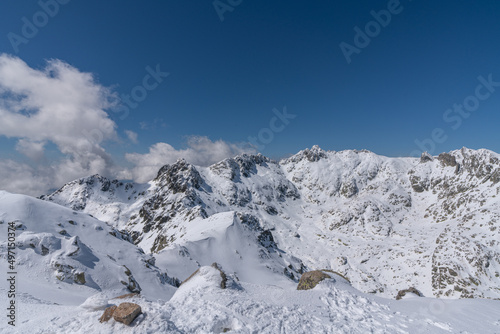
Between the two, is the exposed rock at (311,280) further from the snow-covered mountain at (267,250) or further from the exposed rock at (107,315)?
the exposed rock at (107,315)

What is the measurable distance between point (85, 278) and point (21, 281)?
5.82 metres

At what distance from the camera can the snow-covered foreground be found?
1109cm

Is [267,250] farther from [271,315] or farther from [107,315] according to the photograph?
[107,315]

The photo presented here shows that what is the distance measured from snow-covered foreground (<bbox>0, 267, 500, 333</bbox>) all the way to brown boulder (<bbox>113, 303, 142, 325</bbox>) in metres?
0.24

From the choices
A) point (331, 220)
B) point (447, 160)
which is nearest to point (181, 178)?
point (331, 220)

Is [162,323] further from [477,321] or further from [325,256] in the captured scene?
[325,256]

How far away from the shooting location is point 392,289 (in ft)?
250

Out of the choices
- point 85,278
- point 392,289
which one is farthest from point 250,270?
point 392,289

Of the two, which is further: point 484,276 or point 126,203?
point 126,203

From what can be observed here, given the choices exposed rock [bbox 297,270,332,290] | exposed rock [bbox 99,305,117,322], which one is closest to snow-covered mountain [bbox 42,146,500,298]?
exposed rock [bbox 297,270,332,290]

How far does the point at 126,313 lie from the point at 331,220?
143 metres

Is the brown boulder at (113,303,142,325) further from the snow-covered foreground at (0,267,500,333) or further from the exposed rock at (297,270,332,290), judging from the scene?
the exposed rock at (297,270,332,290)

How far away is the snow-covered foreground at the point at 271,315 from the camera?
36.4 ft

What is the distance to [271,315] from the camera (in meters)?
13.5
